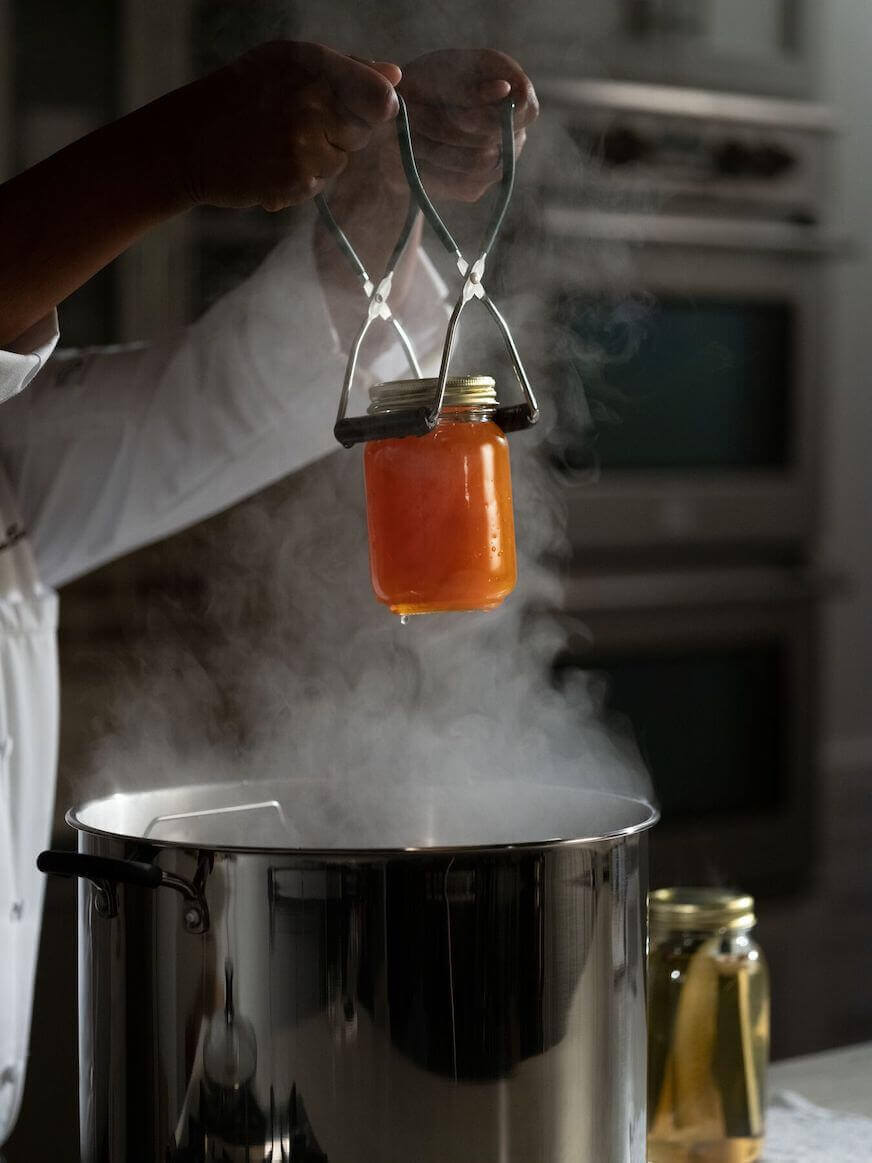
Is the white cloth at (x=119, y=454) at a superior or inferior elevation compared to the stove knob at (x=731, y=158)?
inferior

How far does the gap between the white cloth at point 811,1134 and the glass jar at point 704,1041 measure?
38 mm

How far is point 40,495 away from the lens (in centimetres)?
97

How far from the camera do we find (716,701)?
2.15 meters

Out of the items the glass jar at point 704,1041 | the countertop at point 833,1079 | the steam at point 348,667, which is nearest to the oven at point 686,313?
the steam at point 348,667

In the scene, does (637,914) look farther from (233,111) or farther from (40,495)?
(40,495)

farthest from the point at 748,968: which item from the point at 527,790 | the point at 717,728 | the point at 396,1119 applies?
the point at 717,728

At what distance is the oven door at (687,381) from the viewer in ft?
6.66

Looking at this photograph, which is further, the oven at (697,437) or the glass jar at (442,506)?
the oven at (697,437)

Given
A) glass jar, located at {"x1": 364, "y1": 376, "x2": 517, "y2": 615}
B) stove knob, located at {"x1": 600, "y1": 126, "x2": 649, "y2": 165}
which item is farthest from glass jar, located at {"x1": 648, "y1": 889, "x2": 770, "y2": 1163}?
stove knob, located at {"x1": 600, "y1": 126, "x2": 649, "y2": 165}

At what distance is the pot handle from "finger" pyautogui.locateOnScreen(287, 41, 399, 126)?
0.31m

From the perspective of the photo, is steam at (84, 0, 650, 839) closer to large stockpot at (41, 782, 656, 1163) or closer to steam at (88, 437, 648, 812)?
steam at (88, 437, 648, 812)

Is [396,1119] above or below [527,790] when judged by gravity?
below

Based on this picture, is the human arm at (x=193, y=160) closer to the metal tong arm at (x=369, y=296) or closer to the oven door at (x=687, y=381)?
the metal tong arm at (x=369, y=296)

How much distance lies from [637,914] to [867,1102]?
328 mm
